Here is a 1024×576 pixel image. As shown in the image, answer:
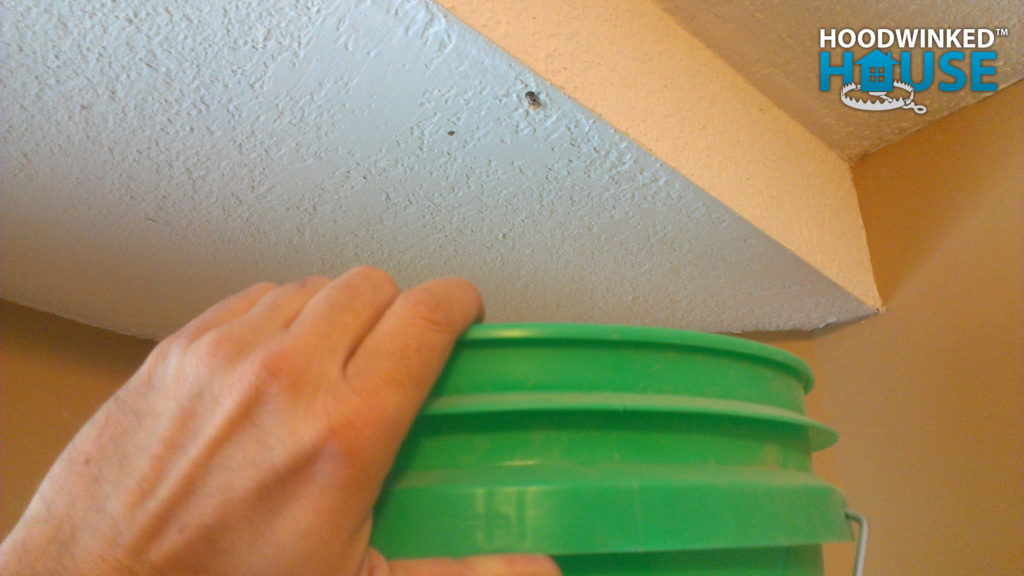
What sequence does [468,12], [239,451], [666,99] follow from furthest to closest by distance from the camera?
[666,99]
[468,12]
[239,451]

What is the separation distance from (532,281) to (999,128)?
1.48 feet

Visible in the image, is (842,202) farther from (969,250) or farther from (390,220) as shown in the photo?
(390,220)

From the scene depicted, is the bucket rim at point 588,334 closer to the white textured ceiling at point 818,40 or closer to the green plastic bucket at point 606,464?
the green plastic bucket at point 606,464

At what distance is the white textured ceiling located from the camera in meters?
0.54

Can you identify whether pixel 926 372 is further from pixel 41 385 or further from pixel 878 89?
pixel 41 385

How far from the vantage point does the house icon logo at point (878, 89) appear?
23.8 inches

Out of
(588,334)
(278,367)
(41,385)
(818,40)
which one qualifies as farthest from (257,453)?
(41,385)

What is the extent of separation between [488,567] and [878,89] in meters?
0.60

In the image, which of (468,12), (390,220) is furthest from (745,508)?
(390,220)

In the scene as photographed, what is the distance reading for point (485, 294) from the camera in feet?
2.25

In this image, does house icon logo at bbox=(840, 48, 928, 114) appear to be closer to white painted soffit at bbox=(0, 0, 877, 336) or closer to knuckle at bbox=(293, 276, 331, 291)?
white painted soffit at bbox=(0, 0, 877, 336)

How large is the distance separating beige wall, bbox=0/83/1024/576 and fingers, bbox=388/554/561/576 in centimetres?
50

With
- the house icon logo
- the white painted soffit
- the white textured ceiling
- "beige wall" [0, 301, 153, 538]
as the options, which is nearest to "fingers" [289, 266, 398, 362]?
the white painted soffit

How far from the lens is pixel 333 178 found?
1.70ft
